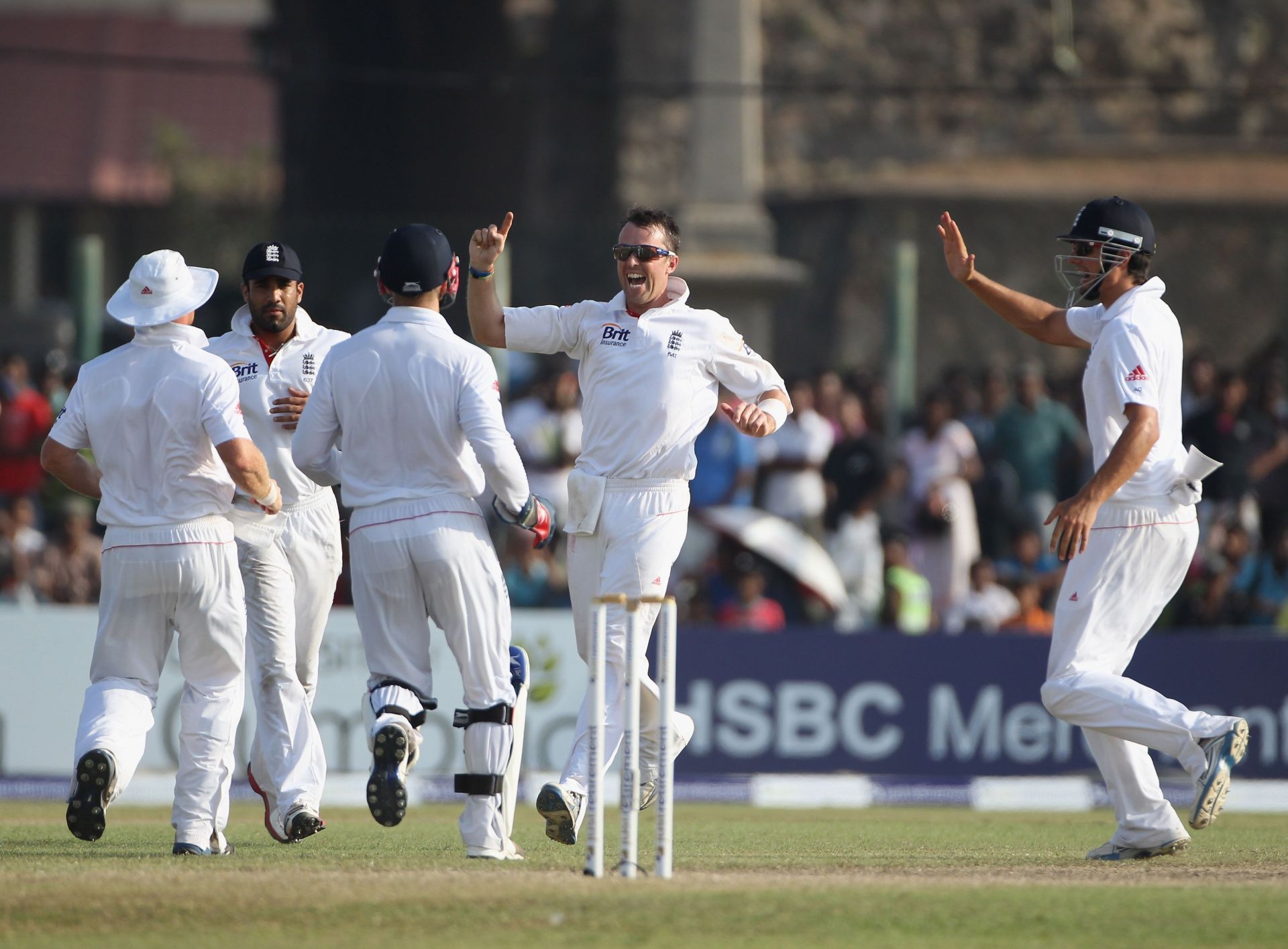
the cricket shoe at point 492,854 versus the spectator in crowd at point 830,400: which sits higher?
the spectator in crowd at point 830,400

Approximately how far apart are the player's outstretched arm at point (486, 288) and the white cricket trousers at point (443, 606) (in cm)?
105

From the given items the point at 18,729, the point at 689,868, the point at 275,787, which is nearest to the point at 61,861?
the point at 275,787

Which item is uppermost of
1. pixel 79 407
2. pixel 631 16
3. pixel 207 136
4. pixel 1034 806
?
pixel 207 136

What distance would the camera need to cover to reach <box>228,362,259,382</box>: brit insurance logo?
918cm

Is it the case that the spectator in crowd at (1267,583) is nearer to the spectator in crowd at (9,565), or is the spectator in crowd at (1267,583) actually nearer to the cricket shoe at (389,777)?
the spectator in crowd at (9,565)

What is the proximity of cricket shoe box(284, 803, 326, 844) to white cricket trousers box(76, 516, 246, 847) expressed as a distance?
1.52ft

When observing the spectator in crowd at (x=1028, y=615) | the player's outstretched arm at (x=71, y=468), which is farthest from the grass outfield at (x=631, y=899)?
the spectator in crowd at (x=1028, y=615)

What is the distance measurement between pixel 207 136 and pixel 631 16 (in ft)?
126

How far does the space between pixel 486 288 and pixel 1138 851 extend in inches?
138

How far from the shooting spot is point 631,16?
23.3m

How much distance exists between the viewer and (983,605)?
15844 millimetres

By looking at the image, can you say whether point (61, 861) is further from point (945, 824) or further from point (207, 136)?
point (207, 136)

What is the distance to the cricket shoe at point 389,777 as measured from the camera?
25.3ft

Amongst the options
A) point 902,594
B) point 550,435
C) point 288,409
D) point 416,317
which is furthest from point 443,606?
point 550,435
